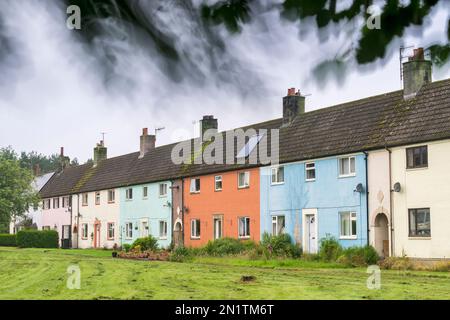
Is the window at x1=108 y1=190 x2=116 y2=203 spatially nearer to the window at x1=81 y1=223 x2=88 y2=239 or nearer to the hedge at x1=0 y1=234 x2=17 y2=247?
the window at x1=81 y1=223 x2=88 y2=239

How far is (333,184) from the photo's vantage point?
33.7 meters

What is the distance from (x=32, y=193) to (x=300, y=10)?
56979 millimetres

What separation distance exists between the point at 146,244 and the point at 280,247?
1338 centimetres

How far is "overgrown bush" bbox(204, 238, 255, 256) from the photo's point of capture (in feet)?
121

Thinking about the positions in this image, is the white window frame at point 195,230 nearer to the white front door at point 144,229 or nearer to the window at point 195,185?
the window at point 195,185

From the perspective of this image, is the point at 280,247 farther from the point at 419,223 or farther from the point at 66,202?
the point at 66,202

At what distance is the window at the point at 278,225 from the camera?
37.1m

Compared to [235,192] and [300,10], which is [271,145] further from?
[300,10]

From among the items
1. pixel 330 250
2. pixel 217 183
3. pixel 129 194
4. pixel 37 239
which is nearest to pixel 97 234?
pixel 37 239

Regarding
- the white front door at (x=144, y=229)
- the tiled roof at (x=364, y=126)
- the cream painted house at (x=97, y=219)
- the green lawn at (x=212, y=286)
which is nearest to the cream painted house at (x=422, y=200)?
the tiled roof at (x=364, y=126)

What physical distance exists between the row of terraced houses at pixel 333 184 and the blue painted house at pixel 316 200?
5cm

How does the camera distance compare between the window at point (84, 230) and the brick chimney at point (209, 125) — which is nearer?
the brick chimney at point (209, 125)
